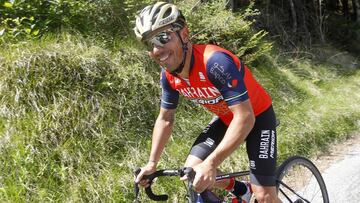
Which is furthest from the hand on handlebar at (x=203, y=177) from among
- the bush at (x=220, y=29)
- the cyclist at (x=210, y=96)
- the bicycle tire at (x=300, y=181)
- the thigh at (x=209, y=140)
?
the bush at (x=220, y=29)

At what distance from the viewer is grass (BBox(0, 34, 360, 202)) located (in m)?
4.38

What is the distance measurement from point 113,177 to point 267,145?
6.15 ft

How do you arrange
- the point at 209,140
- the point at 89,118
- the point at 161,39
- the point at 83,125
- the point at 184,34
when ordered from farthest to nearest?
the point at 89,118 < the point at 83,125 < the point at 209,140 < the point at 184,34 < the point at 161,39

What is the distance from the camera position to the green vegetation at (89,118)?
14.5ft

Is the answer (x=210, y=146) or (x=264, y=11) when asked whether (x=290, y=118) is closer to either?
(x=210, y=146)

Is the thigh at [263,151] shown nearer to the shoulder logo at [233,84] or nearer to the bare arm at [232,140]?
the bare arm at [232,140]

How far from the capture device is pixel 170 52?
2.95m

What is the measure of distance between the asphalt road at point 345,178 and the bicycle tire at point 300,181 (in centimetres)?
75

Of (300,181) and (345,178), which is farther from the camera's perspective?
(345,178)

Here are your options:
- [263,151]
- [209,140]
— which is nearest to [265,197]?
[263,151]

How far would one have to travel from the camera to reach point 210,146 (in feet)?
11.9

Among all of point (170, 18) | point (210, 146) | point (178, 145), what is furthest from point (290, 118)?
point (170, 18)

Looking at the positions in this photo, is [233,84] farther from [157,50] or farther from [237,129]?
[157,50]

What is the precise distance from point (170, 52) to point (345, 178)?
3.87 m
